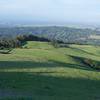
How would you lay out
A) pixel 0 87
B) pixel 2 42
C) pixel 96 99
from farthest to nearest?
pixel 2 42 < pixel 0 87 < pixel 96 99

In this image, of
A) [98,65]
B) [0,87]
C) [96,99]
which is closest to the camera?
[96,99]

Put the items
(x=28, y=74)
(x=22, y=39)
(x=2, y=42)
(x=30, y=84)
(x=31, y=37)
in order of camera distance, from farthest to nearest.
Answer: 1. (x=31, y=37)
2. (x=22, y=39)
3. (x=2, y=42)
4. (x=28, y=74)
5. (x=30, y=84)

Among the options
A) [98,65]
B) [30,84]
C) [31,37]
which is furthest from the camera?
[31,37]

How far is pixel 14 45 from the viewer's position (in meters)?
109

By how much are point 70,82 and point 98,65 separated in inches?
1593

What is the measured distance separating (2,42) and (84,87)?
7363cm

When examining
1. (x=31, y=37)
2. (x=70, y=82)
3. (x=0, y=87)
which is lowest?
(x=31, y=37)

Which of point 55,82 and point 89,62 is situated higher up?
point 55,82

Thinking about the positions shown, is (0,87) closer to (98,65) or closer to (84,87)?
(84,87)

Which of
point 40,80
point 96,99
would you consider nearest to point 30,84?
point 40,80

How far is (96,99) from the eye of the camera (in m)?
24.0

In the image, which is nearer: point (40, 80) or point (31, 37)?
point (40, 80)

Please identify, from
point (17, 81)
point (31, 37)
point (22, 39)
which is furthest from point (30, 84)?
point (31, 37)

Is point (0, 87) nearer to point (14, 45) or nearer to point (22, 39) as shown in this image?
point (14, 45)
